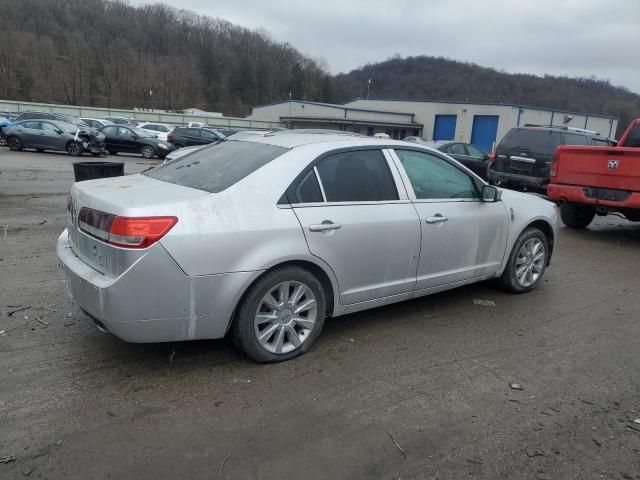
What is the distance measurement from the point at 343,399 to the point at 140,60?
124722 millimetres

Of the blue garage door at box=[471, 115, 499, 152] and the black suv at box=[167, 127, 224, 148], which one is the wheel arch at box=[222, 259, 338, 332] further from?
the blue garage door at box=[471, 115, 499, 152]

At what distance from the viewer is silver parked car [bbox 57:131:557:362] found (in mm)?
3088

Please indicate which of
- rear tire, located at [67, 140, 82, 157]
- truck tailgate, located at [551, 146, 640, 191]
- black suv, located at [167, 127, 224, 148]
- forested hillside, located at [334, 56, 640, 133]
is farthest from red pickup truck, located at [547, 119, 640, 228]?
forested hillside, located at [334, 56, 640, 133]

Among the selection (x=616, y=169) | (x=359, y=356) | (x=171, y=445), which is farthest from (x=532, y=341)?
(x=616, y=169)

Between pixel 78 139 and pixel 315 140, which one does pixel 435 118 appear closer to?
pixel 78 139

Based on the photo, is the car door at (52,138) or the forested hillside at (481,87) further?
the forested hillside at (481,87)

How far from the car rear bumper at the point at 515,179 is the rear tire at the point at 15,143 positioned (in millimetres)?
19235

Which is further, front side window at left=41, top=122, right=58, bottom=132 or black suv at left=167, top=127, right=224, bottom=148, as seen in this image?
black suv at left=167, top=127, right=224, bottom=148

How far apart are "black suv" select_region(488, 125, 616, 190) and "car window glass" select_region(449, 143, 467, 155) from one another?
12.1 feet

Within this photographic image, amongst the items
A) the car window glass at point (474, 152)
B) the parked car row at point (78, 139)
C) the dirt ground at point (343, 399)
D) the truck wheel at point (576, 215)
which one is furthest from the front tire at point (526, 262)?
the parked car row at point (78, 139)

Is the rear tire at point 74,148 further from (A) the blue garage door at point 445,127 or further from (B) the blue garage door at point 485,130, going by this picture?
(A) the blue garage door at point 445,127

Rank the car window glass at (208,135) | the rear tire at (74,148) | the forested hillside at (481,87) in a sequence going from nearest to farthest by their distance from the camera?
1. the rear tire at (74,148)
2. the car window glass at (208,135)
3. the forested hillside at (481,87)

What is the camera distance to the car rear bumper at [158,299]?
3023 millimetres

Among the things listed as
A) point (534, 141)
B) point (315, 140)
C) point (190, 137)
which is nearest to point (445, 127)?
point (190, 137)
